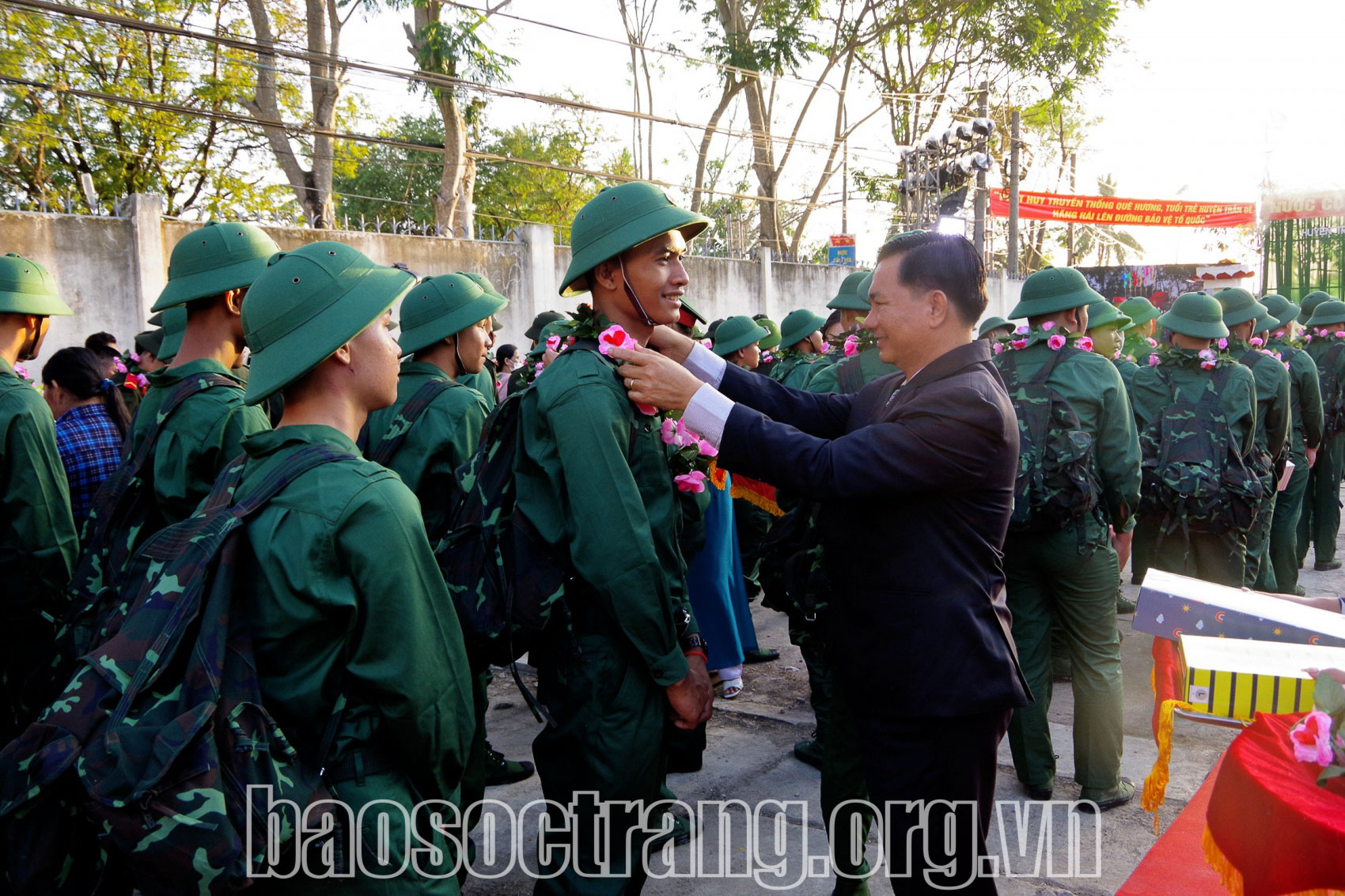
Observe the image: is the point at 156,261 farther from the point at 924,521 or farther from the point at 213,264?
the point at 924,521

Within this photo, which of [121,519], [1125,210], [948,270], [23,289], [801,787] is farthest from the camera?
[1125,210]

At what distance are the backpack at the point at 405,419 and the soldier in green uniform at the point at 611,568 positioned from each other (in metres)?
1.42

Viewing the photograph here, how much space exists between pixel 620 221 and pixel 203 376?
4.94 ft

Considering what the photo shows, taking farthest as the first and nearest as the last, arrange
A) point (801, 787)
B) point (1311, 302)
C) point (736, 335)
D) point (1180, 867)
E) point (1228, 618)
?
point (1311, 302), point (736, 335), point (801, 787), point (1180, 867), point (1228, 618)

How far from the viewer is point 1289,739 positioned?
2170mm

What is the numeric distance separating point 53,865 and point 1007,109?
27123mm

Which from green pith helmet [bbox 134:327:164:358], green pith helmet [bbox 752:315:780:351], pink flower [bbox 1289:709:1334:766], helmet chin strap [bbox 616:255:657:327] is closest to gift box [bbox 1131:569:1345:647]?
pink flower [bbox 1289:709:1334:766]

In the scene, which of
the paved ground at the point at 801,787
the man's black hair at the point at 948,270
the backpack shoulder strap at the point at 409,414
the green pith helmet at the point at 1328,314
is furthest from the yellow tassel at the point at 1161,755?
the green pith helmet at the point at 1328,314

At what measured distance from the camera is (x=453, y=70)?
568 inches

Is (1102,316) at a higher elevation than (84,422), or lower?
higher

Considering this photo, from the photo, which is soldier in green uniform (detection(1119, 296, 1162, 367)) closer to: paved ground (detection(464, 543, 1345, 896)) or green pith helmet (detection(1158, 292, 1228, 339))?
green pith helmet (detection(1158, 292, 1228, 339))

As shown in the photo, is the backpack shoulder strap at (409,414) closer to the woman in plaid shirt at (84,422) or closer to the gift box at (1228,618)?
the woman in plaid shirt at (84,422)

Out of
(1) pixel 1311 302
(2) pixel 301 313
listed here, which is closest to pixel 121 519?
(2) pixel 301 313

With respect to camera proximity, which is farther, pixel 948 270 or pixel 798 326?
pixel 798 326
